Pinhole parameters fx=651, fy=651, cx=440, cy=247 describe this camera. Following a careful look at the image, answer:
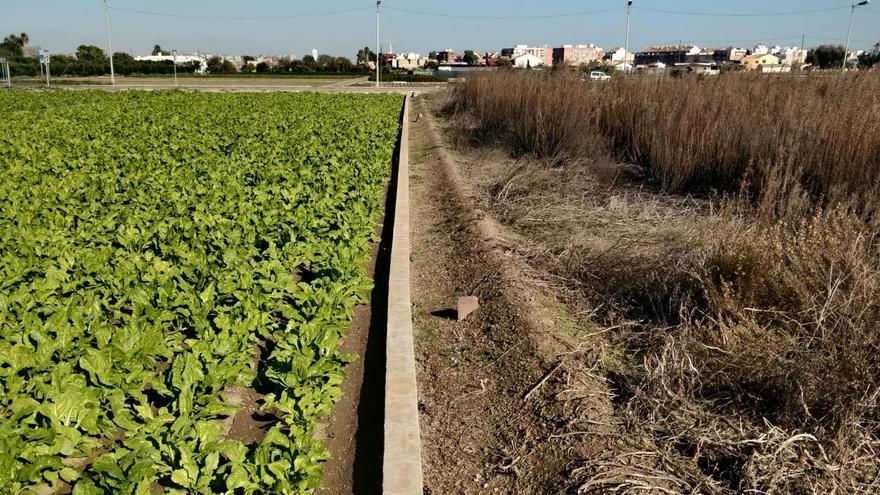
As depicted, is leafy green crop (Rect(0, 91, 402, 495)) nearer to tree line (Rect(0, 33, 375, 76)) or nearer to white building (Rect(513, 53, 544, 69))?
white building (Rect(513, 53, 544, 69))

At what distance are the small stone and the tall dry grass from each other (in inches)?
129

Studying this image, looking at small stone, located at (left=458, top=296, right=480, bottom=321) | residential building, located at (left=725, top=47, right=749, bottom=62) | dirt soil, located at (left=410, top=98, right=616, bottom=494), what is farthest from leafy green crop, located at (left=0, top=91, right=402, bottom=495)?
residential building, located at (left=725, top=47, right=749, bottom=62)

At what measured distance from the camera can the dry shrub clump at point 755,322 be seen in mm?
2889

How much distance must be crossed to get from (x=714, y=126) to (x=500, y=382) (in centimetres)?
559

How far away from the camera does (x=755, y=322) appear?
3820 mm

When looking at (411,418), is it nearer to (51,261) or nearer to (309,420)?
(309,420)

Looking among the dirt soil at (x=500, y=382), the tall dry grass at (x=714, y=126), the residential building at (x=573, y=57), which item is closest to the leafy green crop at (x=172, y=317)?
the dirt soil at (x=500, y=382)

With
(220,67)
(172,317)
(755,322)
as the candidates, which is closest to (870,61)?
(755,322)

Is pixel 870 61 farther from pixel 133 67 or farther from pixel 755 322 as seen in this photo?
pixel 133 67

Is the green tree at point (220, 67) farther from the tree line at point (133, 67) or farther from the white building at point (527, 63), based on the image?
the white building at point (527, 63)

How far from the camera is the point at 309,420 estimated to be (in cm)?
349

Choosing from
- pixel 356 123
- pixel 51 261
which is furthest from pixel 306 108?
pixel 51 261

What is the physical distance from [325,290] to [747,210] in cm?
387

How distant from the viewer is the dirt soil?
3139 millimetres
